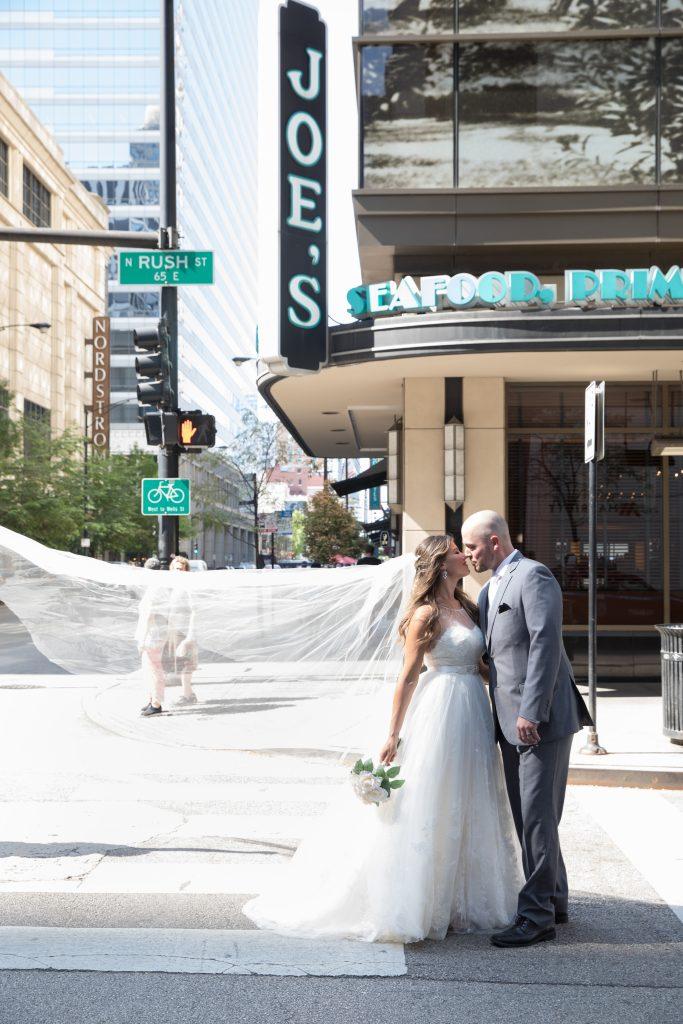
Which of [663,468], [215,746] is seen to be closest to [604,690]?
[663,468]

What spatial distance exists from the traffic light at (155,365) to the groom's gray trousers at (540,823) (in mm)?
9404

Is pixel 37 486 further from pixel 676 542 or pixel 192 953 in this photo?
pixel 192 953

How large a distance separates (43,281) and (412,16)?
174 feet

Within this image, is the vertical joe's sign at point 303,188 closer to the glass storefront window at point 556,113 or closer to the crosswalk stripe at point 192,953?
the glass storefront window at point 556,113

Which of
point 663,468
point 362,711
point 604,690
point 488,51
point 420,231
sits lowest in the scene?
point 604,690

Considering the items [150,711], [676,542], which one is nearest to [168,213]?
[676,542]

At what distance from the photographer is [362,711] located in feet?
22.1

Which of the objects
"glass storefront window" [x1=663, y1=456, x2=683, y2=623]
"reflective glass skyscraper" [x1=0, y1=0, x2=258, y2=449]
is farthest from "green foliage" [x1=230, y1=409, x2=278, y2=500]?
"glass storefront window" [x1=663, y1=456, x2=683, y2=623]

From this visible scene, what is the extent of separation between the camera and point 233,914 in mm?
5582

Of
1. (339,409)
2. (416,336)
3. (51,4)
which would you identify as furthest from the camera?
(51,4)

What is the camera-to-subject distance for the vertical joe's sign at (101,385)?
64.0 metres

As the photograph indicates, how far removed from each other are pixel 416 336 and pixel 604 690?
5196mm

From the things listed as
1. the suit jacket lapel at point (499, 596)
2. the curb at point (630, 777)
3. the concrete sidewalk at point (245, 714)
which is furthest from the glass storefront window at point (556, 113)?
the suit jacket lapel at point (499, 596)

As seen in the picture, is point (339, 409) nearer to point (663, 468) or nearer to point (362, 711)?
point (663, 468)
